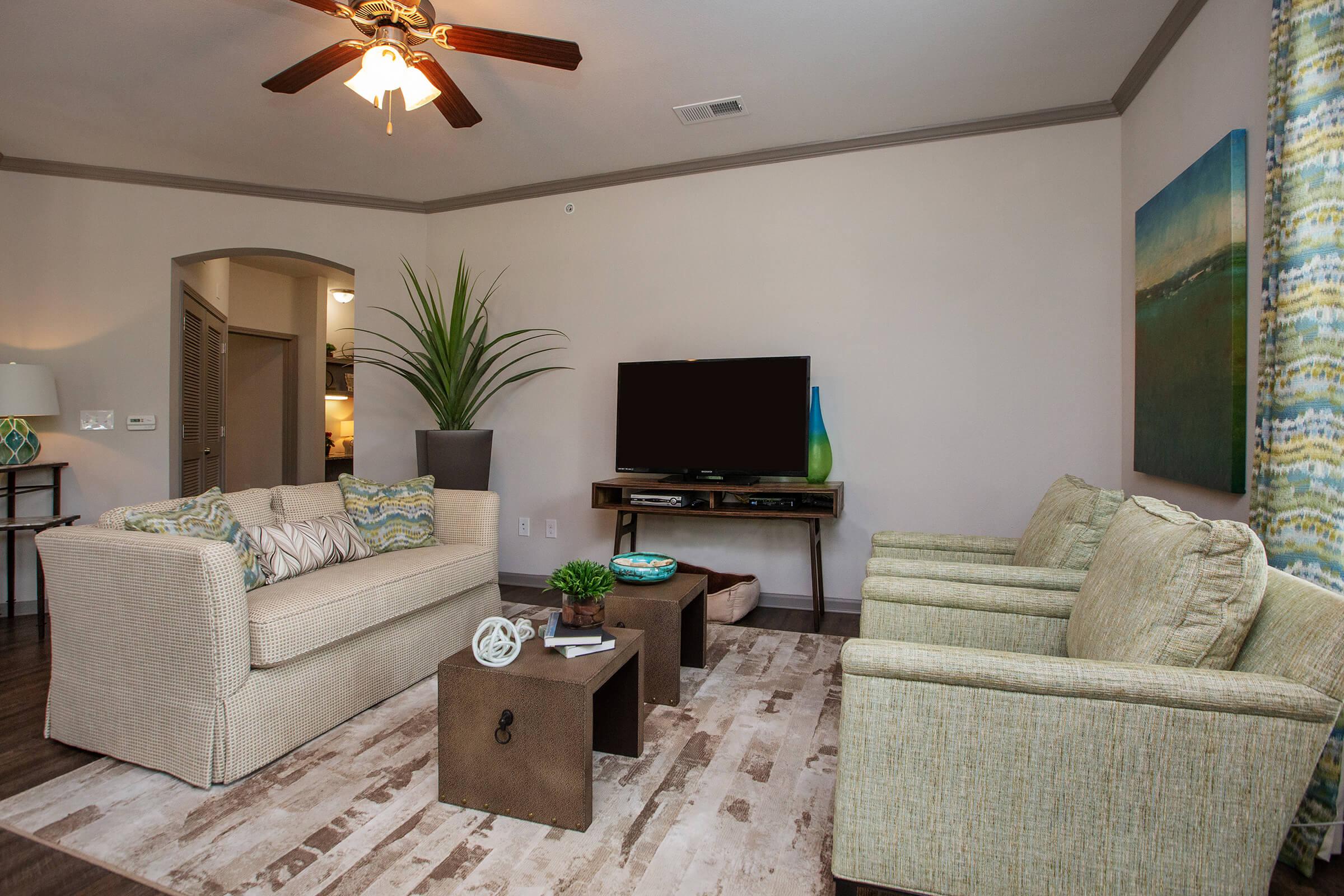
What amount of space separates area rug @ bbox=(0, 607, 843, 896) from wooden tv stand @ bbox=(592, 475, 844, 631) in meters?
1.27

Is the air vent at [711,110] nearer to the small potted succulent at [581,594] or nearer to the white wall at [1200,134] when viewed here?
the white wall at [1200,134]

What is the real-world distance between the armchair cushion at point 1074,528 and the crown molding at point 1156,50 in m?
1.77

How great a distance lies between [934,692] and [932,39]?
105 inches

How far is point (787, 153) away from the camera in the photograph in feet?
12.9

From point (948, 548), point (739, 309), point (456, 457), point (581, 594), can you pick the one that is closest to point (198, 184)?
point (456, 457)

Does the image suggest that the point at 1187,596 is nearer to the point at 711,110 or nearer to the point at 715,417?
the point at 715,417

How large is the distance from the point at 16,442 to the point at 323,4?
3.08m

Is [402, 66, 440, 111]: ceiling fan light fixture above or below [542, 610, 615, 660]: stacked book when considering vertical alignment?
above

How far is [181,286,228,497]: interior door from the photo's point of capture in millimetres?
4668

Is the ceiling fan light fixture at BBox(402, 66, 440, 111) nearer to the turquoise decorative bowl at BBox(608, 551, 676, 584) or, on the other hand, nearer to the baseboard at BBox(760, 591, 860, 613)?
the turquoise decorative bowl at BBox(608, 551, 676, 584)

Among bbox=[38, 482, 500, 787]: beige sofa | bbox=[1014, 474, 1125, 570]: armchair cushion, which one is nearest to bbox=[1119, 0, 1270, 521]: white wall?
bbox=[1014, 474, 1125, 570]: armchair cushion

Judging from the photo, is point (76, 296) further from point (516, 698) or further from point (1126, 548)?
point (1126, 548)

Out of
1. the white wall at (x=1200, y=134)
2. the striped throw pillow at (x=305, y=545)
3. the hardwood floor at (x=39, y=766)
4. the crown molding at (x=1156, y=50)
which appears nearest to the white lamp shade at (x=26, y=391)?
the hardwood floor at (x=39, y=766)

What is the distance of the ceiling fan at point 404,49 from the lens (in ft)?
7.16
